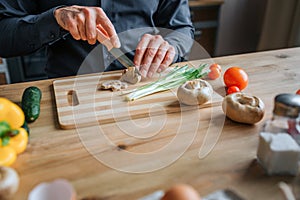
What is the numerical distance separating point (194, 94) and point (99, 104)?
26 centimetres

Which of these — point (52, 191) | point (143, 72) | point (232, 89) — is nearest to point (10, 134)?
point (52, 191)

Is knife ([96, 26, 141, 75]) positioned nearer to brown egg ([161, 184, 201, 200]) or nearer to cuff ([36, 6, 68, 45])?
cuff ([36, 6, 68, 45])

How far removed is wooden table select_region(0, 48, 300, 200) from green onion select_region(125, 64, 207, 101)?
0.39ft

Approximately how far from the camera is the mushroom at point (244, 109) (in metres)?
0.79

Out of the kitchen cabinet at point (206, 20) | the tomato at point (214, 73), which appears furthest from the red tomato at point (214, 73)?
the kitchen cabinet at point (206, 20)

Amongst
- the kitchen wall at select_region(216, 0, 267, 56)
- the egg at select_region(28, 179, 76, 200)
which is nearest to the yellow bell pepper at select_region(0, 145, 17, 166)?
the egg at select_region(28, 179, 76, 200)

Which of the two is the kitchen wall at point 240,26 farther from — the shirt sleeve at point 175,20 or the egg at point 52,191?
the egg at point 52,191

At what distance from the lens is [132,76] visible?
3.31 ft

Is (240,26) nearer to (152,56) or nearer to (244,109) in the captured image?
(152,56)

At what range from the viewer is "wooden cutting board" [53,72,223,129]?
2.73ft

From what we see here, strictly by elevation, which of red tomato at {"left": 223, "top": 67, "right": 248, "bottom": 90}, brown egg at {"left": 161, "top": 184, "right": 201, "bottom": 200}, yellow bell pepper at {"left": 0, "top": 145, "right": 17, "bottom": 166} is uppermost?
brown egg at {"left": 161, "top": 184, "right": 201, "bottom": 200}

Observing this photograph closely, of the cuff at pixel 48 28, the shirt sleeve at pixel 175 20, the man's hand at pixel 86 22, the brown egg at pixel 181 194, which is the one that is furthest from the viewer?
the shirt sleeve at pixel 175 20

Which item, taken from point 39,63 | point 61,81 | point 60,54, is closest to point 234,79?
point 61,81

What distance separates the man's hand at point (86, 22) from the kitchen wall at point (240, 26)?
1.81 meters
